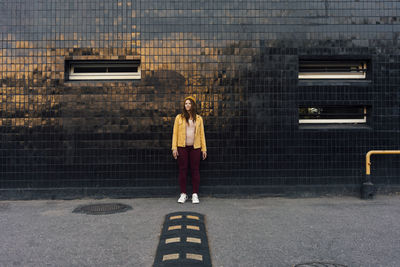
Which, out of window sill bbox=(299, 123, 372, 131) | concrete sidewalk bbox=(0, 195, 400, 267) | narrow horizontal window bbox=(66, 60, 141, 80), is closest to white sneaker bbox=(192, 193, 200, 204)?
concrete sidewalk bbox=(0, 195, 400, 267)

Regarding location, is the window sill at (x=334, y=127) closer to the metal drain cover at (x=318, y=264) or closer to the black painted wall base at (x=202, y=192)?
the black painted wall base at (x=202, y=192)

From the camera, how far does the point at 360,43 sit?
21.4ft

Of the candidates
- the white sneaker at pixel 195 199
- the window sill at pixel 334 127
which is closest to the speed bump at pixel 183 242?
the white sneaker at pixel 195 199

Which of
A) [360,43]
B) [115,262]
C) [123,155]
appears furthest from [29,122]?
[360,43]

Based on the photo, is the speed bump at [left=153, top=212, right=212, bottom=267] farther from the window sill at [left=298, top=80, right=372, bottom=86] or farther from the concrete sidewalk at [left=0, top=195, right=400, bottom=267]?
the window sill at [left=298, top=80, right=372, bottom=86]

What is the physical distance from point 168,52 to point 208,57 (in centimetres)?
82

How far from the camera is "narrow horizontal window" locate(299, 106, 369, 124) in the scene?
21.7 ft

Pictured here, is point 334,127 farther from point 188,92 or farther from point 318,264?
point 318,264

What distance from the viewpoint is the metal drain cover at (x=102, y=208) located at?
206 inches

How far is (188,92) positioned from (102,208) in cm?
275

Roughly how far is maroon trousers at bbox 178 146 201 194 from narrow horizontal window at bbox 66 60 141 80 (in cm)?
188

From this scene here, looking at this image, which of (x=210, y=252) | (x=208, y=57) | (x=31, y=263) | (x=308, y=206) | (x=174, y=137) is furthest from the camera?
(x=208, y=57)

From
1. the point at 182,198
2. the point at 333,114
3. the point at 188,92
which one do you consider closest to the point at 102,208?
the point at 182,198

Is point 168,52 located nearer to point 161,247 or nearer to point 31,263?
point 161,247
